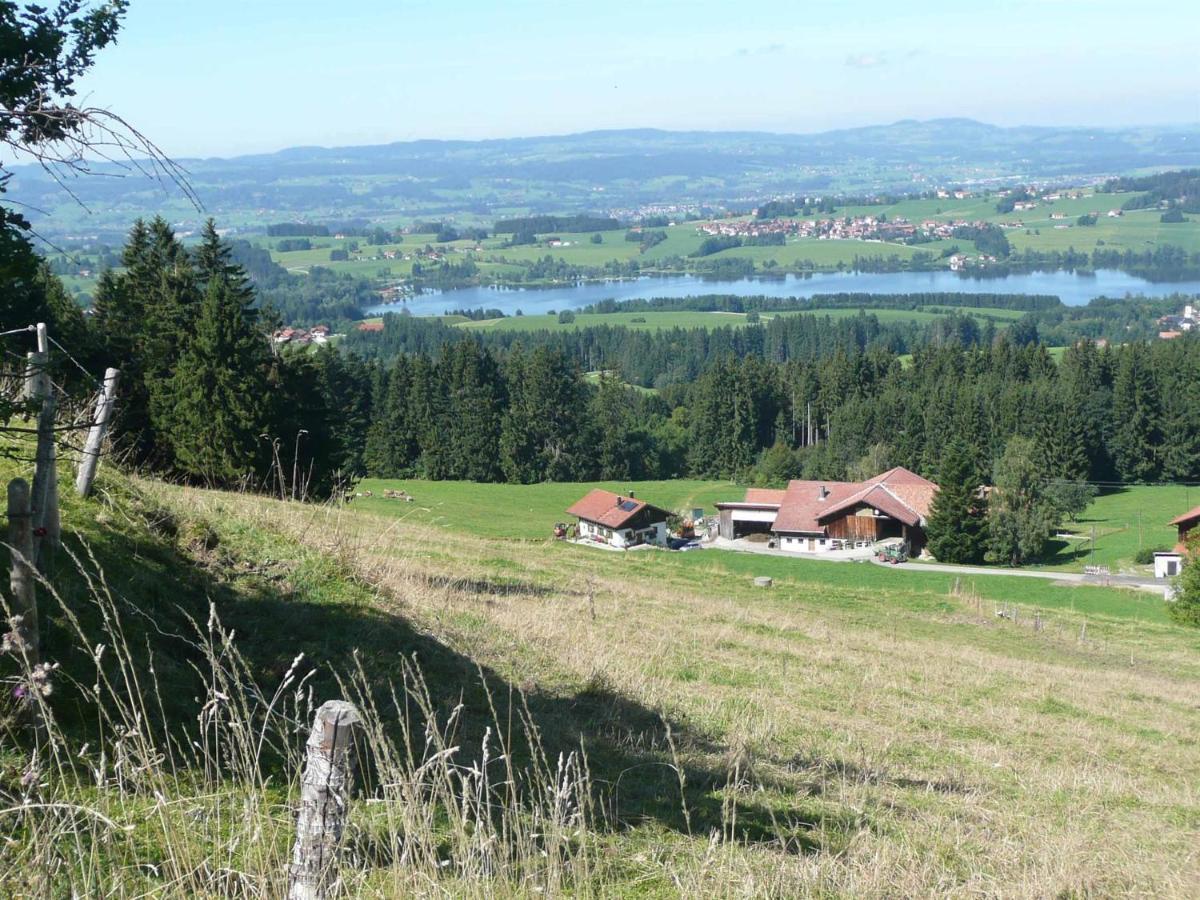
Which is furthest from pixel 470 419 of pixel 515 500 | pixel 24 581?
pixel 24 581

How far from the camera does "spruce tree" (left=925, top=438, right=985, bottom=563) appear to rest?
5616 centimetres

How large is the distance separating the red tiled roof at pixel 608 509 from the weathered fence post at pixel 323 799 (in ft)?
171

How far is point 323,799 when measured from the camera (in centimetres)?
270

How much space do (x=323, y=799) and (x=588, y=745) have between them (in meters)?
3.89

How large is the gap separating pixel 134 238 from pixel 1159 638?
3147cm

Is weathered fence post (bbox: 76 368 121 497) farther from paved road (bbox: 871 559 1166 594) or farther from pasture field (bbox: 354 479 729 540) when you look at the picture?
paved road (bbox: 871 559 1166 594)

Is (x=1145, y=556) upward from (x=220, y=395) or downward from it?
downward

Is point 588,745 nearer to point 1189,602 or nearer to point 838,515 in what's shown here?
point 1189,602

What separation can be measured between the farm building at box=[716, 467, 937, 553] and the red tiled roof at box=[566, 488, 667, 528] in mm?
8436

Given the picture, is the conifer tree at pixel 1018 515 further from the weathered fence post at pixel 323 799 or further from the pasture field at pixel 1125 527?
the weathered fence post at pixel 323 799

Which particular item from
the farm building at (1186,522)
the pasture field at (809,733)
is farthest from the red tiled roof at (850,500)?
the pasture field at (809,733)

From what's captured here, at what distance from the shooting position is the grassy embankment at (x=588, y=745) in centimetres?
330

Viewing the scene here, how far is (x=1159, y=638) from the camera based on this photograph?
86.7ft

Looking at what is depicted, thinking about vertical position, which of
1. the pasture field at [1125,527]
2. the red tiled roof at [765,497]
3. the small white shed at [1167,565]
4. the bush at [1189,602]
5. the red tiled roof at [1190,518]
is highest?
the bush at [1189,602]
